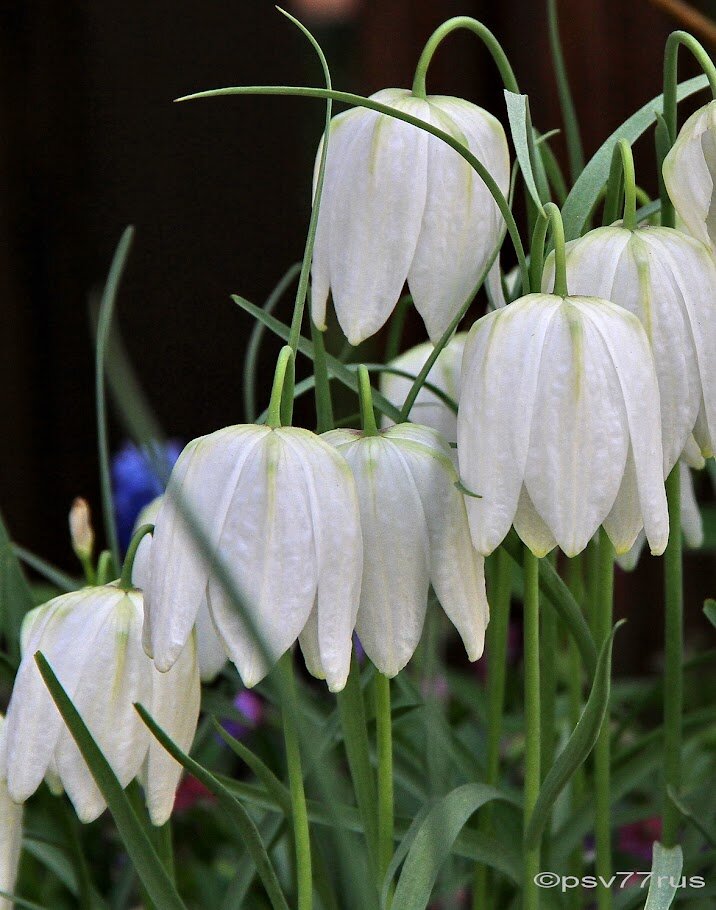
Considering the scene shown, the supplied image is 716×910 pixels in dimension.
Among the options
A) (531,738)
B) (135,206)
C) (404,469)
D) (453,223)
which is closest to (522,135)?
(453,223)

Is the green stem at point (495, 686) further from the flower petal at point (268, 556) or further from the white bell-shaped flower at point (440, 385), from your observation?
the flower petal at point (268, 556)

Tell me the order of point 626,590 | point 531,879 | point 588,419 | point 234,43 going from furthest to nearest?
point 234,43
point 626,590
point 531,879
point 588,419

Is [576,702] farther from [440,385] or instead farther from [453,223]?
[453,223]

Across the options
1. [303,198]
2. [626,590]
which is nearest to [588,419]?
[626,590]

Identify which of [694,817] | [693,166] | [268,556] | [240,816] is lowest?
[694,817]

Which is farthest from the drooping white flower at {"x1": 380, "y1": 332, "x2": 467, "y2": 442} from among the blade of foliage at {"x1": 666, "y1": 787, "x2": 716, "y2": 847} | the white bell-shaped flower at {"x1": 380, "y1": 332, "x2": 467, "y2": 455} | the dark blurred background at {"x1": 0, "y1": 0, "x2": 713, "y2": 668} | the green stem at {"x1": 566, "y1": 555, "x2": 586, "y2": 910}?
the dark blurred background at {"x1": 0, "y1": 0, "x2": 713, "y2": 668}

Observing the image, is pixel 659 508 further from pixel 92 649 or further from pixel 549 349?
pixel 92 649

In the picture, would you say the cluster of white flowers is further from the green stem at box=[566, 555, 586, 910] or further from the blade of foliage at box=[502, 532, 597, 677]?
the green stem at box=[566, 555, 586, 910]

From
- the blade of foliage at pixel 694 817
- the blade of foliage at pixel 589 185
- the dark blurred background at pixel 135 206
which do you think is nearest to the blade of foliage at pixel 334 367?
the blade of foliage at pixel 589 185
